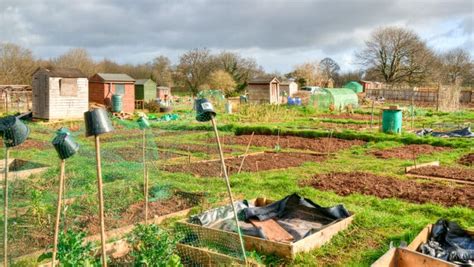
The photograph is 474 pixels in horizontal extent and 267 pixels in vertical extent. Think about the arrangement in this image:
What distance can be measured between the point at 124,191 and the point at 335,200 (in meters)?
3.78

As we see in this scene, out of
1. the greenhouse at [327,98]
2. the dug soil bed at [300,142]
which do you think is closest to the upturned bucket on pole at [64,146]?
the dug soil bed at [300,142]

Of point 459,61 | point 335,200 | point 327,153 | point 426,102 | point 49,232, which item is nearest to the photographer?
point 49,232

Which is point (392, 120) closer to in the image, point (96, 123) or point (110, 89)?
point (96, 123)

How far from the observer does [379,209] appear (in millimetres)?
7629

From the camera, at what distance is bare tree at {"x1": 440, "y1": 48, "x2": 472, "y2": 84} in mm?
61688

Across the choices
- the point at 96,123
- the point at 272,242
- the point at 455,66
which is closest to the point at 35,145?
the point at 272,242

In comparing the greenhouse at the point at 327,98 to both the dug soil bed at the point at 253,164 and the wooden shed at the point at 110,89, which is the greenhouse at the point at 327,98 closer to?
the wooden shed at the point at 110,89

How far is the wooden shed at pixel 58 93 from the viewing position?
2512cm

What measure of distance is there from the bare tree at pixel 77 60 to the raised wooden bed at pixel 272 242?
47.1m

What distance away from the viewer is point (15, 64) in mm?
40438

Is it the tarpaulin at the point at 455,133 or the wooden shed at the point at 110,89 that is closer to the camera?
the tarpaulin at the point at 455,133

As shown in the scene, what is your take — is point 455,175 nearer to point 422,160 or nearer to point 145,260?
point 422,160

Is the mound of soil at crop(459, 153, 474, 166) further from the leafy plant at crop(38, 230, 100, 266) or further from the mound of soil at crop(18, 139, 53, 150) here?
the mound of soil at crop(18, 139, 53, 150)

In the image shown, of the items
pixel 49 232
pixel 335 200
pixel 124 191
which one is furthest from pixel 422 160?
pixel 49 232
